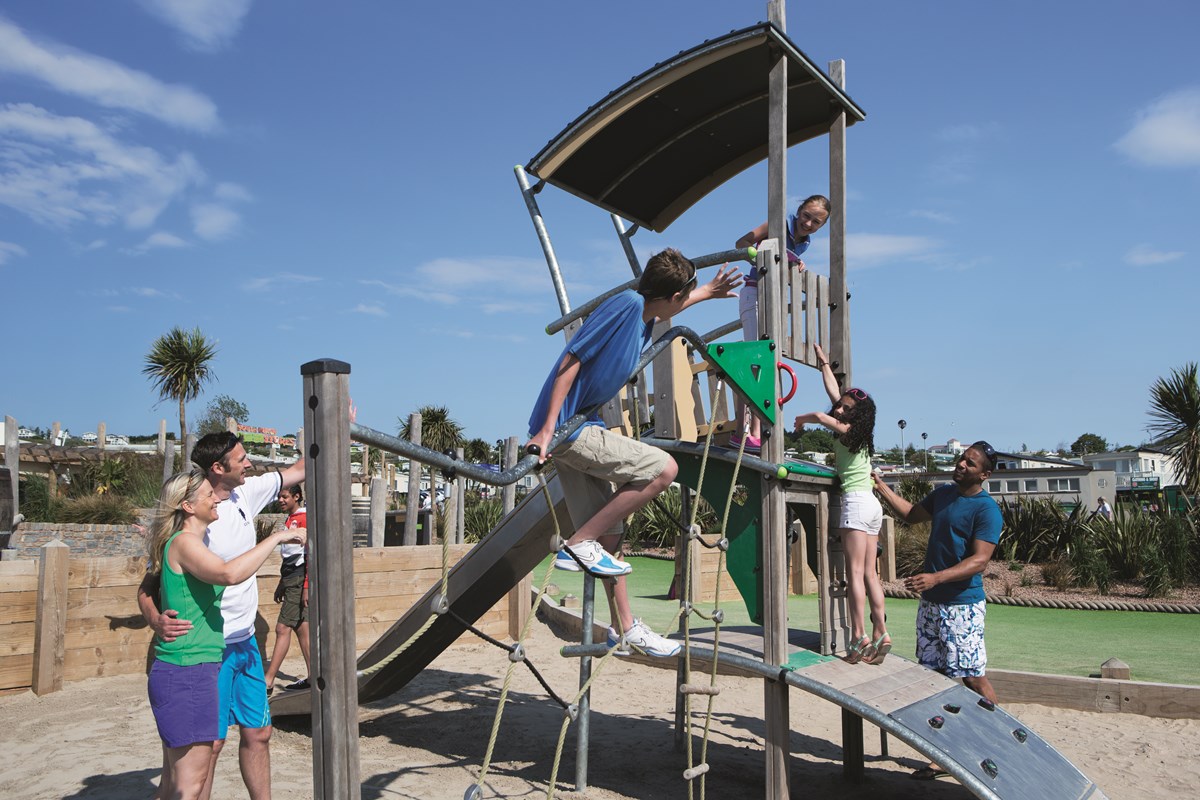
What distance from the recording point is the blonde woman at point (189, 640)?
3.25 metres

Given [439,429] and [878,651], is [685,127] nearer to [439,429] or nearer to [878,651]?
[878,651]

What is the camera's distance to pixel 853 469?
498cm

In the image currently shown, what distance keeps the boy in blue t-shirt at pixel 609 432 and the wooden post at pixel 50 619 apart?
5.43 meters

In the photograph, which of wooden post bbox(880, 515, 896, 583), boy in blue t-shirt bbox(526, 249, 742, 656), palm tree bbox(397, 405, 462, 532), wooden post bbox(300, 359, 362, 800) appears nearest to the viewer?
wooden post bbox(300, 359, 362, 800)

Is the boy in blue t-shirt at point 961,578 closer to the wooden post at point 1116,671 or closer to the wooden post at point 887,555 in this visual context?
the wooden post at point 1116,671

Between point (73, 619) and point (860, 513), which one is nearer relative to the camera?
point (860, 513)

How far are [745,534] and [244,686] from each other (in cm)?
249

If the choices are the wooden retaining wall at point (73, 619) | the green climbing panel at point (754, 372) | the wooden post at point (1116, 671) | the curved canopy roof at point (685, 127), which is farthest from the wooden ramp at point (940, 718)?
the wooden retaining wall at point (73, 619)

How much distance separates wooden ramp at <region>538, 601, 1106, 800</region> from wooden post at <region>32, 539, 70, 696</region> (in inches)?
219

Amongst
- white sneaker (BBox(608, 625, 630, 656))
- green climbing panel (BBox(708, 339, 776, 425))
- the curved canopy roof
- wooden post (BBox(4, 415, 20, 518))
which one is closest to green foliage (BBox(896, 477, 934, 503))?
the curved canopy roof

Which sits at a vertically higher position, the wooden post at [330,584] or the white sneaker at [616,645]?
the wooden post at [330,584]

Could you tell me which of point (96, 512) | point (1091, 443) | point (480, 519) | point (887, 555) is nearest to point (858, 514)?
point (887, 555)

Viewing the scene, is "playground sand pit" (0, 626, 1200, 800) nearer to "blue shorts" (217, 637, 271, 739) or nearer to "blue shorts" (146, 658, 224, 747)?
"blue shorts" (217, 637, 271, 739)

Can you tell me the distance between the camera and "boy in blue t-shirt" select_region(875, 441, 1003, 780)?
16.3 ft
